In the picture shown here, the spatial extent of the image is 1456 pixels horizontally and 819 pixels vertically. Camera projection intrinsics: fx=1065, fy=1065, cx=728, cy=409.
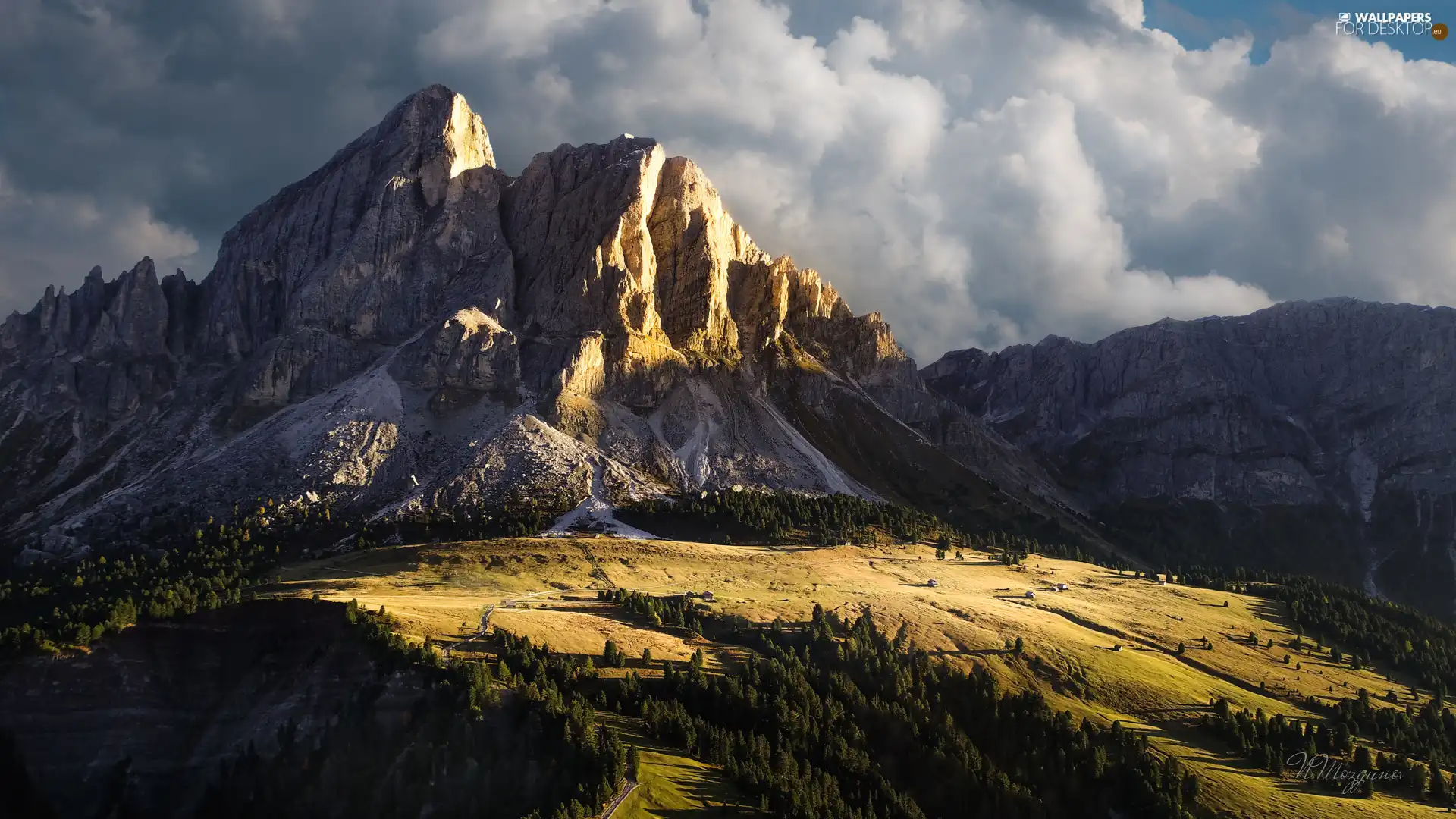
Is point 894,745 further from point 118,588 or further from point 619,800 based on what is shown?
point 118,588

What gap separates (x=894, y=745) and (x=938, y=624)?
127ft

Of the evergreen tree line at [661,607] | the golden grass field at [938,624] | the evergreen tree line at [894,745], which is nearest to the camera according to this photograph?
the evergreen tree line at [894,745]

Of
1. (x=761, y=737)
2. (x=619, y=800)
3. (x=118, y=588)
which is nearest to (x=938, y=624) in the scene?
(x=761, y=737)

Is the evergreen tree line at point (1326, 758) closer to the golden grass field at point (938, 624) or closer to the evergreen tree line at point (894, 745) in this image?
the golden grass field at point (938, 624)

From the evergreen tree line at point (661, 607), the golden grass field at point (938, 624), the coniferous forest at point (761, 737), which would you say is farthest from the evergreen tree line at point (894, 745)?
the evergreen tree line at point (661, 607)

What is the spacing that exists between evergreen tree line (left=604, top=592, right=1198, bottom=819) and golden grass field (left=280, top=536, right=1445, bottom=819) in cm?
649

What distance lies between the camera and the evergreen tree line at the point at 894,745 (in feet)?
369

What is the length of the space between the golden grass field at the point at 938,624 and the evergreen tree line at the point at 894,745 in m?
6.49

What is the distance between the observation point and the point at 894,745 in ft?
409

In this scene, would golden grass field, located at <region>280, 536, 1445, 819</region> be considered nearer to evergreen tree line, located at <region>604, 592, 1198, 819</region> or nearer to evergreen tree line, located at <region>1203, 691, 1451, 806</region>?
evergreen tree line, located at <region>1203, 691, 1451, 806</region>

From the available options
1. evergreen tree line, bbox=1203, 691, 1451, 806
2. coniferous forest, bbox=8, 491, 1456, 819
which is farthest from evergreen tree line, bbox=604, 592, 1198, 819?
evergreen tree line, bbox=1203, 691, 1451, 806

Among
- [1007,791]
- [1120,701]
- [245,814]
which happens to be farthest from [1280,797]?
[245,814]

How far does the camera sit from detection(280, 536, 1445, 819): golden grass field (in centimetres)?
12925

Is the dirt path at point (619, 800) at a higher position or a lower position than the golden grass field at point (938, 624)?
lower
